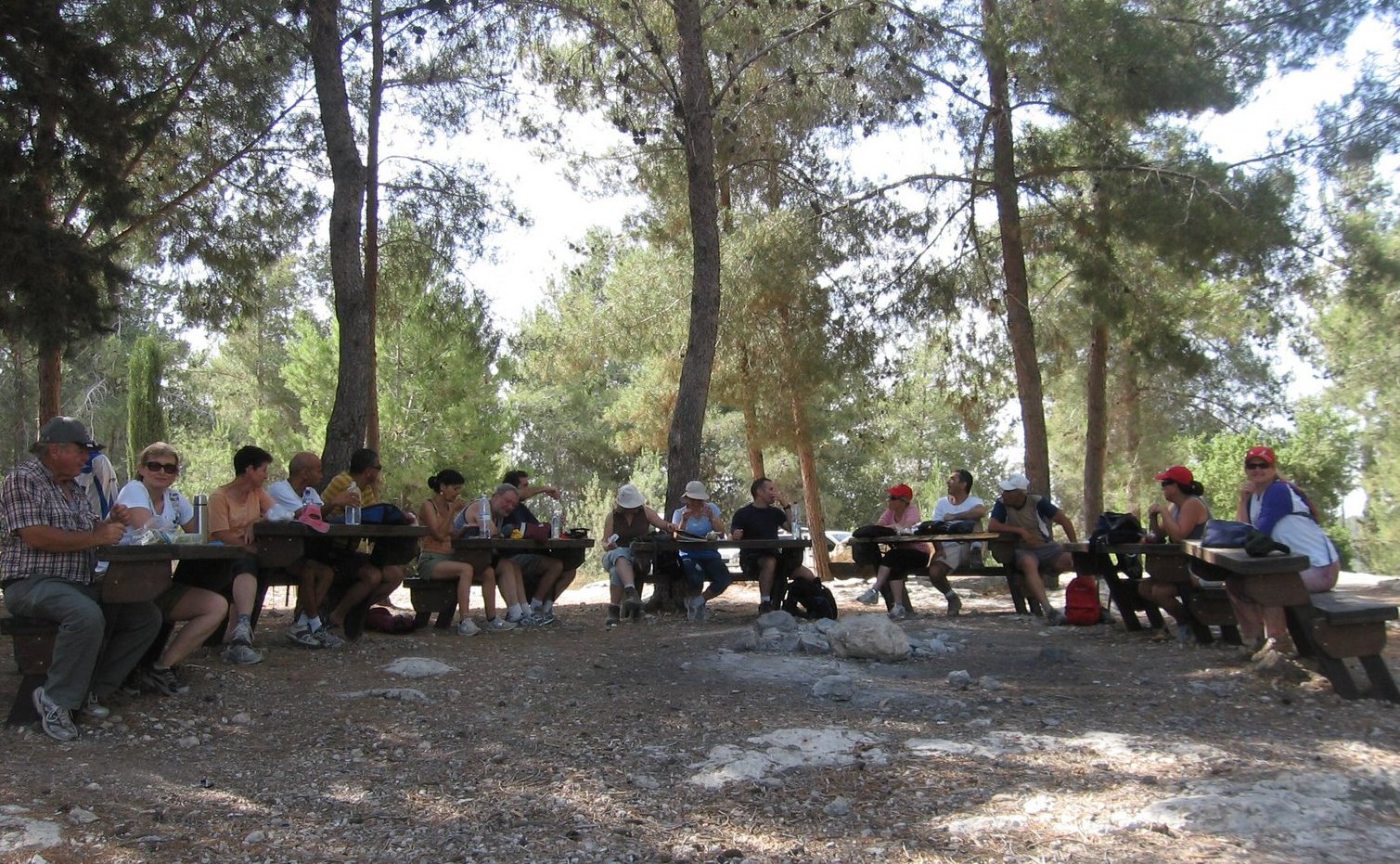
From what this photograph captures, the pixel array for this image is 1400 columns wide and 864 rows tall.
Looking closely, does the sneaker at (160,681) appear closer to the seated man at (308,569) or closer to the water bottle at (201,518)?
the water bottle at (201,518)

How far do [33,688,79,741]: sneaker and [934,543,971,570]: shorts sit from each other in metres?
6.23

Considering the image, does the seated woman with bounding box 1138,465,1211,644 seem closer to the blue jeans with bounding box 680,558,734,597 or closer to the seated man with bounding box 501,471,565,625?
the blue jeans with bounding box 680,558,734,597

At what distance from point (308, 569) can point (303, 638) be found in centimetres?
39

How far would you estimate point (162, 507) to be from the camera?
18.7 feet

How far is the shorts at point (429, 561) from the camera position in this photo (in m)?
7.87

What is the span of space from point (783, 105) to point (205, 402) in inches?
1065

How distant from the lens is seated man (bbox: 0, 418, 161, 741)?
14.8 ft

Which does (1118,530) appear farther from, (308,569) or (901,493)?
(308,569)

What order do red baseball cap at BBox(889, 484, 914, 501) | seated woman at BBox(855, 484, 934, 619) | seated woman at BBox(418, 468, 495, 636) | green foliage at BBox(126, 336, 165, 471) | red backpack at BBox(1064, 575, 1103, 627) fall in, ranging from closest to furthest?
seated woman at BBox(418, 468, 495, 636), red backpack at BBox(1064, 575, 1103, 627), seated woman at BBox(855, 484, 934, 619), red baseball cap at BBox(889, 484, 914, 501), green foliage at BBox(126, 336, 165, 471)

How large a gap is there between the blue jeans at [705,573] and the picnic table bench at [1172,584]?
2.66 m

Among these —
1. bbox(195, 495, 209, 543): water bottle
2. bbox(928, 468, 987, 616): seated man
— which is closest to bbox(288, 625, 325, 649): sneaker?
bbox(195, 495, 209, 543): water bottle

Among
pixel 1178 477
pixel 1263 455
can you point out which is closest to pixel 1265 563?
pixel 1263 455

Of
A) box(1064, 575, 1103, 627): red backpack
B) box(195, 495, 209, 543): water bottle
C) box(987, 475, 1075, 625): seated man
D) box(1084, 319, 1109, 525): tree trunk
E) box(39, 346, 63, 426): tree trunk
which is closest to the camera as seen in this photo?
box(195, 495, 209, 543): water bottle

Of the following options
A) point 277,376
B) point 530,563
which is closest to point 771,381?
point 530,563
